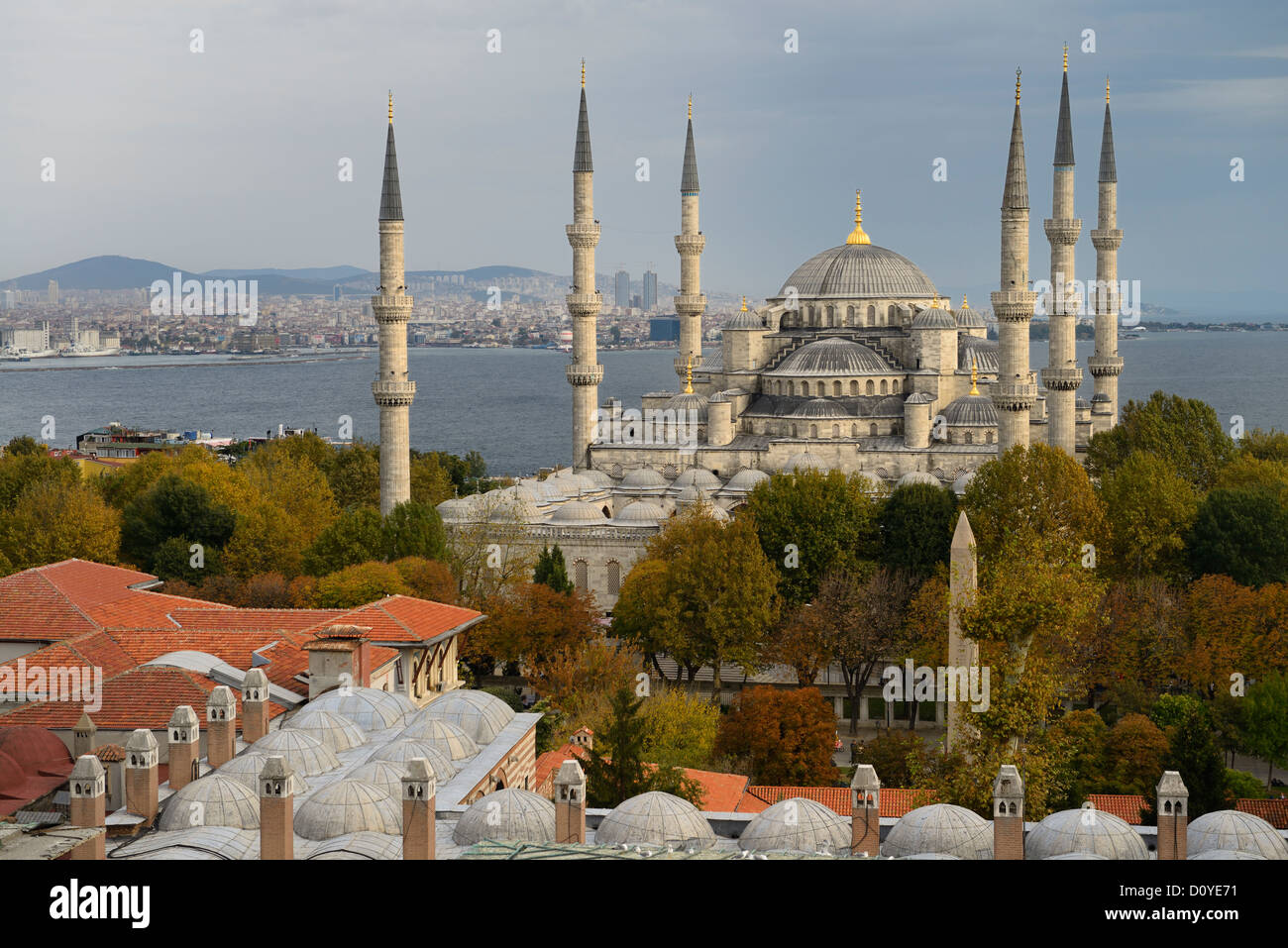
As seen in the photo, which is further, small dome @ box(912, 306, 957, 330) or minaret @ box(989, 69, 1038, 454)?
small dome @ box(912, 306, 957, 330)

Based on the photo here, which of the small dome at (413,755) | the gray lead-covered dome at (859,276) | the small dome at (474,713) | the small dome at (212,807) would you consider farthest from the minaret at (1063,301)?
the small dome at (212,807)

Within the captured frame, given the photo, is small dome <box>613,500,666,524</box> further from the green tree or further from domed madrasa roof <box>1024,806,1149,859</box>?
domed madrasa roof <box>1024,806,1149,859</box>

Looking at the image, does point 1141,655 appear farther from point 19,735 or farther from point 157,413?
point 157,413

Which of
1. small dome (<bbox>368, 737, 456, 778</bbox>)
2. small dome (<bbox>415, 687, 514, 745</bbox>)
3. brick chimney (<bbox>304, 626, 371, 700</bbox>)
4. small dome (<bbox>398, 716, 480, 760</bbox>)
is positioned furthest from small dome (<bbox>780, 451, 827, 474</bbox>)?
small dome (<bbox>368, 737, 456, 778</bbox>)

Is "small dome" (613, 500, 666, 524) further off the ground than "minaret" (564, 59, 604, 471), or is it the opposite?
"minaret" (564, 59, 604, 471)

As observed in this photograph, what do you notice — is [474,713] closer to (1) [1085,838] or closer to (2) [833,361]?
(1) [1085,838]

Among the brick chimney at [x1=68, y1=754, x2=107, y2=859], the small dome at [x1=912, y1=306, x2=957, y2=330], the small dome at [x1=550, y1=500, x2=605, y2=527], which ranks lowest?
the brick chimney at [x1=68, y1=754, x2=107, y2=859]

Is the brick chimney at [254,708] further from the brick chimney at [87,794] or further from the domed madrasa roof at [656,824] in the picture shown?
the domed madrasa roof at [656,824]
